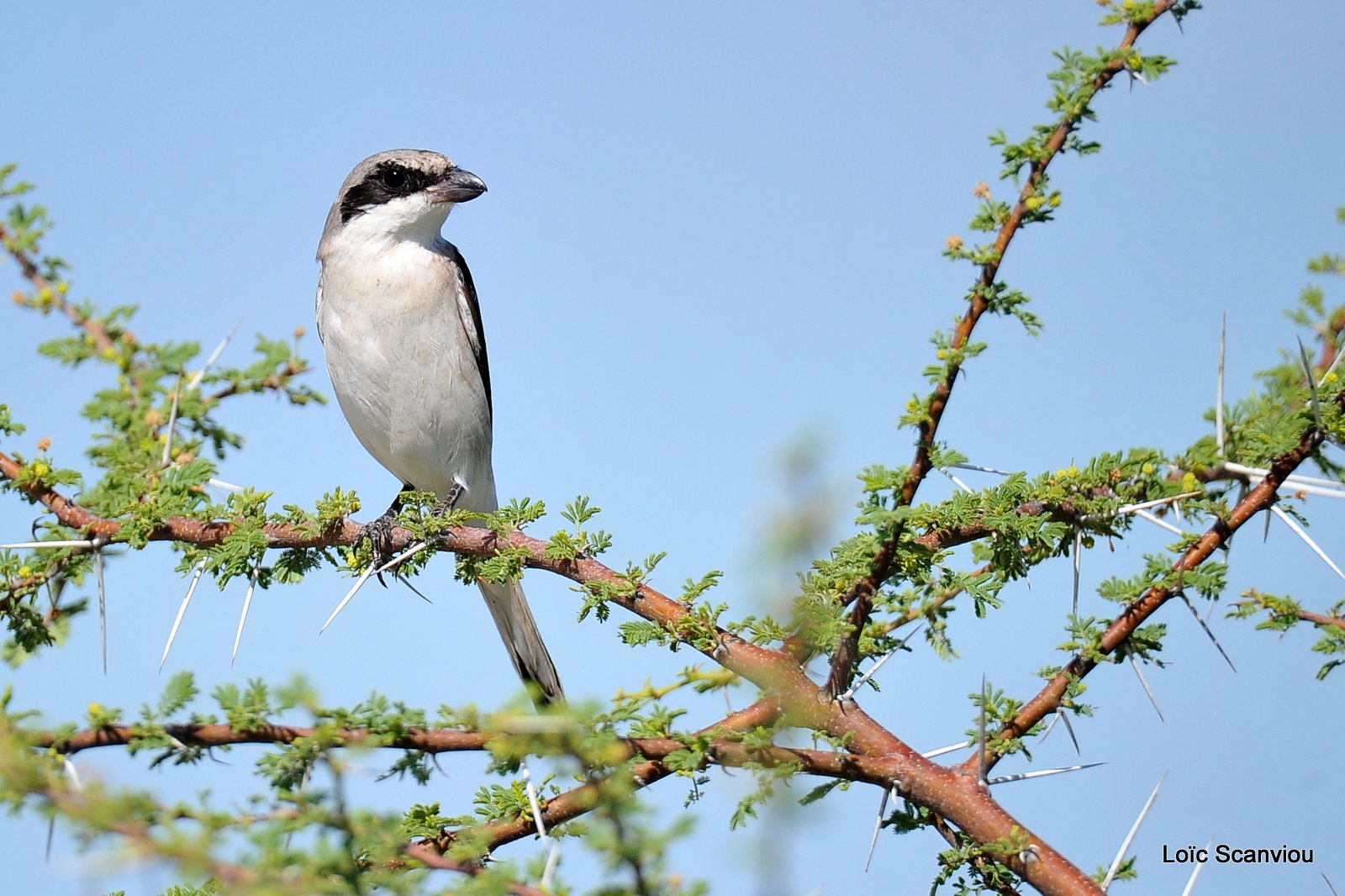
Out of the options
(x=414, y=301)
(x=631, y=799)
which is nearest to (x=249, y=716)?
(x=631, y=799)

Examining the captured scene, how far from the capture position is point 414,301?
494cm

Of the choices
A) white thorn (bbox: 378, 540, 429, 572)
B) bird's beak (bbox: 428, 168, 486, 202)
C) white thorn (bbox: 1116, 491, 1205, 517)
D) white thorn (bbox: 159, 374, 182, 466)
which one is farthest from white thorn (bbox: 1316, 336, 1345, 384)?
bird's beak (bbox: 428, 168, 486, 202)

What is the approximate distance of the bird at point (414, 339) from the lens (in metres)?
4.90

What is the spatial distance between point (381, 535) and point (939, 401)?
8.75ft

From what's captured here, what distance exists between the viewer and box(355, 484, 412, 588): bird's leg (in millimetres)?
3258

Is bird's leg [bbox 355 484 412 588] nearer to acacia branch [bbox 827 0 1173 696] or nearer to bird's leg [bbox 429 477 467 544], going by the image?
bird's leg [bbox 429 477 467 544]

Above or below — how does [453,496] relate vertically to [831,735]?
above

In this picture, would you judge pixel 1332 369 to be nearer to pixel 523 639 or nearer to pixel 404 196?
pixel 523 639

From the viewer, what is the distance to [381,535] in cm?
432

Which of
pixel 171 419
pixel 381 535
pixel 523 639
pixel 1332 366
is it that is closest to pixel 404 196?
pixel 381 535

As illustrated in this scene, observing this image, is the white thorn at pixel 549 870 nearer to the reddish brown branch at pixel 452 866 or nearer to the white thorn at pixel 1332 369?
the reddish brown branch at pixel 452 866

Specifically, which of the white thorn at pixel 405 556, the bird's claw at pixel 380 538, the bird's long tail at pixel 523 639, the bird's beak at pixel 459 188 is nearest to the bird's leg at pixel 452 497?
the bird's claw at pixel 380 538

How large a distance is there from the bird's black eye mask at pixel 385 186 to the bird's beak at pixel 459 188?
0.25 feet

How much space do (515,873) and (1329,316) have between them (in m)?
2.15
